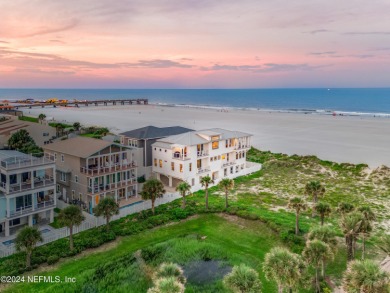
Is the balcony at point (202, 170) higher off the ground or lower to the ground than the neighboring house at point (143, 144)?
lower

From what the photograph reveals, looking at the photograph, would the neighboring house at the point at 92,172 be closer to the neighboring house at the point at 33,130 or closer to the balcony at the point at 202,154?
the balcony at the point at 202,154

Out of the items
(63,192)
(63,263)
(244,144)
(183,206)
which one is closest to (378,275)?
(63,263)

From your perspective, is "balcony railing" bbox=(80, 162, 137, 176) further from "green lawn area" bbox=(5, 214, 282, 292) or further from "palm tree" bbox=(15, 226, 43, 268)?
"palm tree" bbox=(15, 226, 43, 268)

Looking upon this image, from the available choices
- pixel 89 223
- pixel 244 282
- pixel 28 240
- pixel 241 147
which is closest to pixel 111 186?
pixel 89 223

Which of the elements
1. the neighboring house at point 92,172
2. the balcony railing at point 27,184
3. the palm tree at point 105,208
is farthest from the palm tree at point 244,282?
the neighboring house at point 92,172

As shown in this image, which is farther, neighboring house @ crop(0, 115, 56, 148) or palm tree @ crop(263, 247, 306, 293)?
neighboring house @ crop(0, 115, 56, 148)

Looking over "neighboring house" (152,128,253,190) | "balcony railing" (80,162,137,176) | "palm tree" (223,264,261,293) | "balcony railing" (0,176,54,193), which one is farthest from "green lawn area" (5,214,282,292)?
"neighboring house" (152,128,253,190)

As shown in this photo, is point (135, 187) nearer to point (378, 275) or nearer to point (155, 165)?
point (155, 165)
